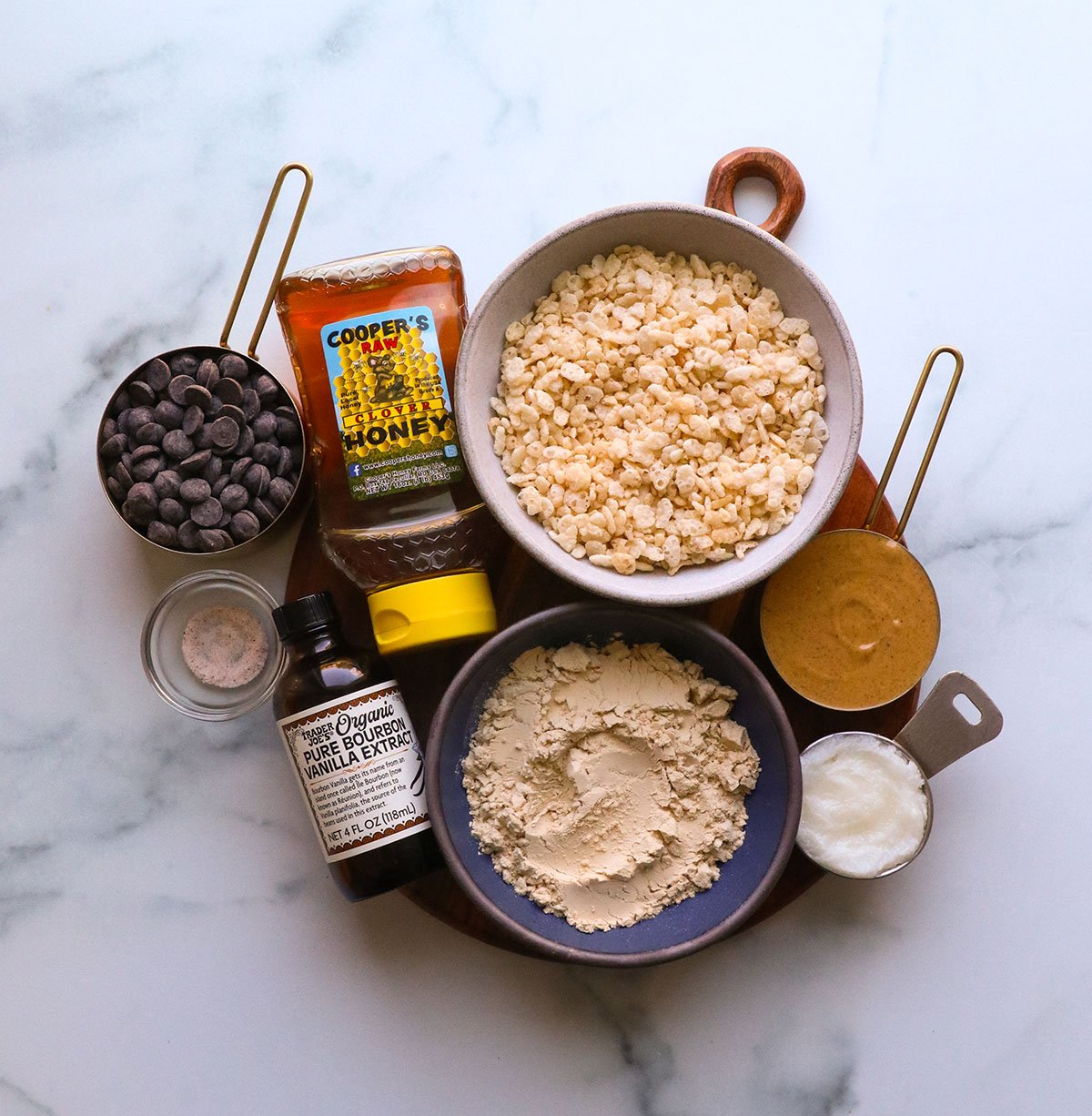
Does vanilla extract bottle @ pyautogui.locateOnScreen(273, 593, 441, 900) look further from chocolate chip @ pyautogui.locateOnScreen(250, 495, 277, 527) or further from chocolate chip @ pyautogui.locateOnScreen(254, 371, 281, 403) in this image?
chocolate chip @ pyautogui.locateOnScreen(254, 371, 281, 403)

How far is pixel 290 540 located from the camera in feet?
4.64

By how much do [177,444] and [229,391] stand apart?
0.31 ft

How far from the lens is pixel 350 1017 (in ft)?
4.71

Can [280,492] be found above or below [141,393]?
below

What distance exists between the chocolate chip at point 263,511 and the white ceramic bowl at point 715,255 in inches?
10.4

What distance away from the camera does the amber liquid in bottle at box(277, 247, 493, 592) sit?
1.27 meters

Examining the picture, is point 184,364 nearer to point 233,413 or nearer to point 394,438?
point 233,413

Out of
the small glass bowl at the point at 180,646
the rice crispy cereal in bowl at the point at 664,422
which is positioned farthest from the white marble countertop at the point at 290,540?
the rice crispy cereal in bowl at the point at 664,422

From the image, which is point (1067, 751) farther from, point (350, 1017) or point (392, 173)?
point (392, 173)

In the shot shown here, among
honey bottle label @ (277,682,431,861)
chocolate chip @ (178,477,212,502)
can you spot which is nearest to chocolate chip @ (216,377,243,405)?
chocolate chip @ (178,477,212,502)

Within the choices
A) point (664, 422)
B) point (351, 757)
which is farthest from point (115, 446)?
point (664, 422)

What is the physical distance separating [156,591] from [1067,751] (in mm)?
1311

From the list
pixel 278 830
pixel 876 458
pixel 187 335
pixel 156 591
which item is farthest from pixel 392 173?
pixel 278 830

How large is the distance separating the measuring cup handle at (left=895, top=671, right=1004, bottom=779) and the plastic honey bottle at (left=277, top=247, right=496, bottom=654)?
22.5 inches
